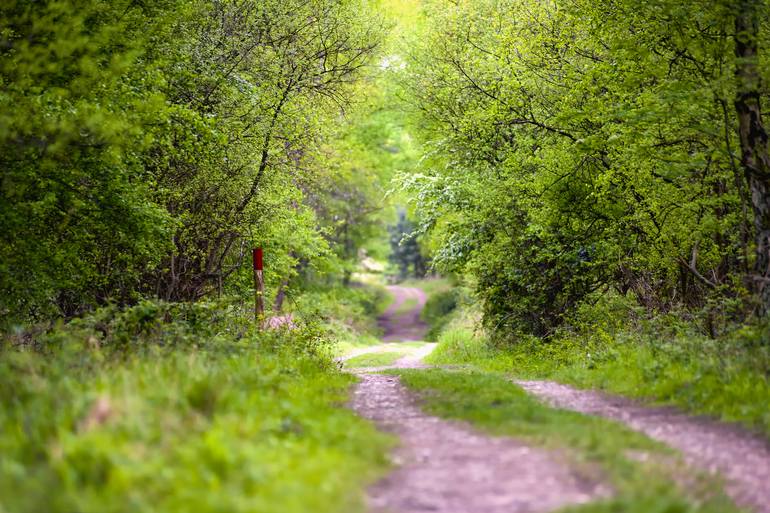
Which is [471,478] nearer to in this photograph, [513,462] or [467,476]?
[467,476]

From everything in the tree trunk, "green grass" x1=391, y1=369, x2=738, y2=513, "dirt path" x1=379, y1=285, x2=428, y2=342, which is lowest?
"dirt path" x1=379, y1=285, x2=428, y2=342

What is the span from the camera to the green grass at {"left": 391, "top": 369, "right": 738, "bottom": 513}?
5.36 metres

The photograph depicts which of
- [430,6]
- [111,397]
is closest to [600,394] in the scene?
[111,397]

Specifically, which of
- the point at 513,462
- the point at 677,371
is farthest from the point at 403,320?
the point at 513,462

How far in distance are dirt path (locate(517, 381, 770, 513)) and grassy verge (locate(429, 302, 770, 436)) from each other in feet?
1.19

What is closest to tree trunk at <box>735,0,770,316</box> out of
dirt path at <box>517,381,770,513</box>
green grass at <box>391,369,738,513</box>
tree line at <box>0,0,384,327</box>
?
dirt path at <box>517,381,770,513</box>

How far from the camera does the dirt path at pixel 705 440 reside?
6320mm

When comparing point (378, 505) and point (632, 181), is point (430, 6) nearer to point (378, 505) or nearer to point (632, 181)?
point (632, 181)

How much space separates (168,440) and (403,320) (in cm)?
5367

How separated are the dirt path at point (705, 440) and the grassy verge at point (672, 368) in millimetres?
362

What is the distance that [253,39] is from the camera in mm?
17719

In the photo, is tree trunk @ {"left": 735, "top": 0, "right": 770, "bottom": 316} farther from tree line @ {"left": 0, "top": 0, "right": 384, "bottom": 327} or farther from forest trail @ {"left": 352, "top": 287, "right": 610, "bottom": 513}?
tree line @ {"left": 0, "top": 0, "right": 384, "bottom": 327}

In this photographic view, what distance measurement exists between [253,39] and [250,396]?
12.3m

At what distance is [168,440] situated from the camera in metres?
5.52
